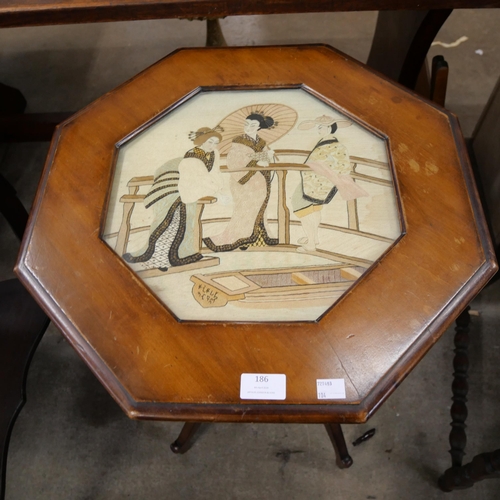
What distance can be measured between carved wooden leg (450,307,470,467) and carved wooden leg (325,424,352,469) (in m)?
0.34

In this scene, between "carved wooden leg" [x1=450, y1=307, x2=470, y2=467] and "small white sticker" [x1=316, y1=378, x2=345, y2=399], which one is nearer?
"small white sticker" [x1=316, y1=378, x2=345, y2=399]

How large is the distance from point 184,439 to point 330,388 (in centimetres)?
95

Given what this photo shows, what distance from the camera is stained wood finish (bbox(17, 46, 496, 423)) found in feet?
2.98

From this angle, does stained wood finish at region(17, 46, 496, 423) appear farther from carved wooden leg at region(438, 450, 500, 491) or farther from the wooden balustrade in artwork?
carved wooden leg at region(438, 450, 500, 491)

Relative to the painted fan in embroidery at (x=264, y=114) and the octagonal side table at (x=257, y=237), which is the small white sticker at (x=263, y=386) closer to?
the octagonal side table at (x=257, y=237)

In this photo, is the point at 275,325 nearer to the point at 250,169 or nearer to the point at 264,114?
the point at 250,169

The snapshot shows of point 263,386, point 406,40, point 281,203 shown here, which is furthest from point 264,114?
point 406,40

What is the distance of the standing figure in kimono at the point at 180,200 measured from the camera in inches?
42.2

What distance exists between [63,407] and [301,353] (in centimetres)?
130

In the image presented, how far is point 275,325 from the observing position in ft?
3.16

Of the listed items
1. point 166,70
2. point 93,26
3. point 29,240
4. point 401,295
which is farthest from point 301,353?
point 93,26

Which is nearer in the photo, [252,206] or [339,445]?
[252,206]

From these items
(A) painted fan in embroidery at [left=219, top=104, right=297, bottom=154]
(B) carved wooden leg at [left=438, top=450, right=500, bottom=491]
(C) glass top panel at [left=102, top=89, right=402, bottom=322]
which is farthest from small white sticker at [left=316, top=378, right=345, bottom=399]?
(B) carved wooden leg at [left=438, top=450, right=500, bottom=491]

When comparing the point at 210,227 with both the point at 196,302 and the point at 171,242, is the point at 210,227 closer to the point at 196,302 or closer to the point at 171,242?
the point at 171,242
